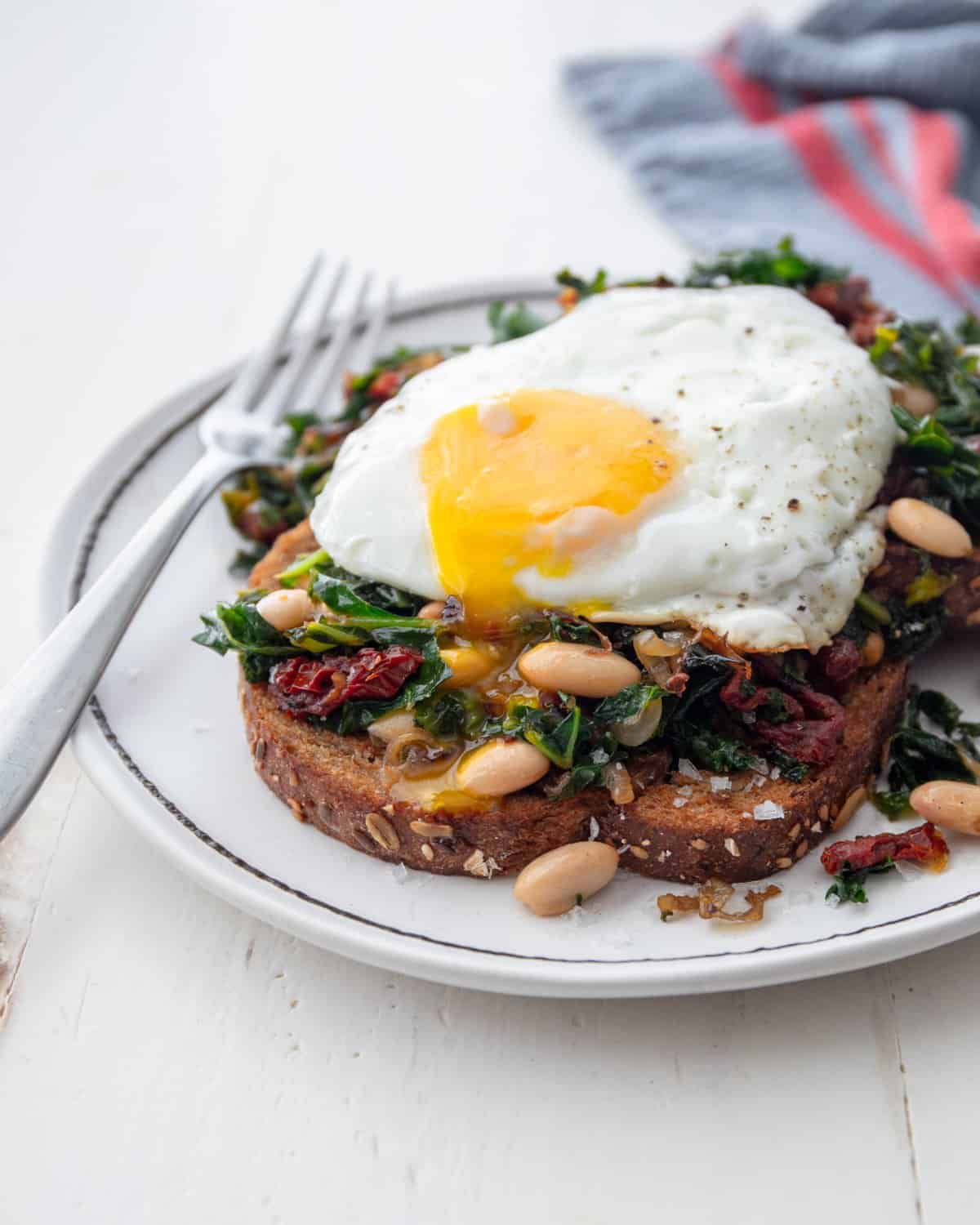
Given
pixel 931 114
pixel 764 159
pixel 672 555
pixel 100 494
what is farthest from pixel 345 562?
pixel 931 114

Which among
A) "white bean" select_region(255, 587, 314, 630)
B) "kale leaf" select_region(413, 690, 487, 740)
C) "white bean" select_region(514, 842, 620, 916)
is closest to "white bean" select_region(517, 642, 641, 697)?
"kale leaf" select_region(413, 690, 487, 740)

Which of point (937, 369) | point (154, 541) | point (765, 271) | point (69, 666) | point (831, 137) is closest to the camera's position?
point (69, 666)

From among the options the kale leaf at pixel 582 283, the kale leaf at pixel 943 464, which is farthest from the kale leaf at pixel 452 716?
the kale leaf at pixel 582 283

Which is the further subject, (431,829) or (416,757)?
(416,757)

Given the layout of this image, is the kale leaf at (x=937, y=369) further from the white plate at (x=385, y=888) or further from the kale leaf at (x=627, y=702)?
the kale leaf at (x=627, y=702)

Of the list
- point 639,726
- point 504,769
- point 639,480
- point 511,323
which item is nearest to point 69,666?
point 504,769

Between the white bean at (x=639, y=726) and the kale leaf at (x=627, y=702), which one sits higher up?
the kale leaf at (x=627, y=702)

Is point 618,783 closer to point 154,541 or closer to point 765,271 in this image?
point 154,541
